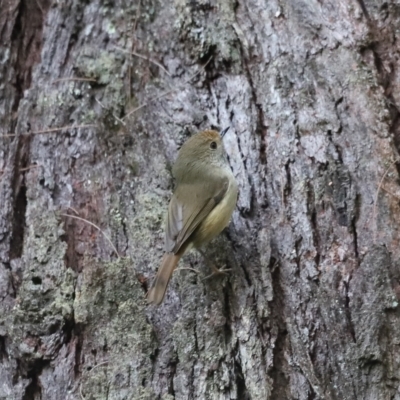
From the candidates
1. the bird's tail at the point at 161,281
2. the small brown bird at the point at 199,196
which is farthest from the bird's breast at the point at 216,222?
the bird's tail at the point at 161,281

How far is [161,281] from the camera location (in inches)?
134

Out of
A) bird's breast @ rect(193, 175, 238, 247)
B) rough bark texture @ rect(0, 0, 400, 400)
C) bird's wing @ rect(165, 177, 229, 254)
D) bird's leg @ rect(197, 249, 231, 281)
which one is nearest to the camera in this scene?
rough bark texture @ rect(0, 0, 400, 400)

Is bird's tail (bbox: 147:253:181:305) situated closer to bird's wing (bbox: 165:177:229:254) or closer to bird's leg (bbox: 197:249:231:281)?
bird's wing (bbox: 165:177:229:254)

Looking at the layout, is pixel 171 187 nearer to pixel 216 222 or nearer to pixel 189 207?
pixel 189 207

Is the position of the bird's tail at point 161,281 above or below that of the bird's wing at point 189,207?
below

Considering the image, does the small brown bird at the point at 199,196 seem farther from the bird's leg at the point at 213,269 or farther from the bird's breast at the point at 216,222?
the bird's leg at the point at 213,269

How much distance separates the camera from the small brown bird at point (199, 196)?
3697mm

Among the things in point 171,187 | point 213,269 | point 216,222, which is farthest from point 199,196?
point 213,269

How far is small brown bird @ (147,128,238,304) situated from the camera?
12.1 ft

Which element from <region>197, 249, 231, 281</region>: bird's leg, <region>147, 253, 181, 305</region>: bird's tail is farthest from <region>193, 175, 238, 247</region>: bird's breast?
<region>147, 253, 181, 305</region>: bird's tail

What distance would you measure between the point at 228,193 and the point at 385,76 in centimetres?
121

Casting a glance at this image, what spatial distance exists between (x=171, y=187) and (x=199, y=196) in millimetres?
190

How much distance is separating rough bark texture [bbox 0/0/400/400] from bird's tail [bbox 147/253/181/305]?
6.6 inches

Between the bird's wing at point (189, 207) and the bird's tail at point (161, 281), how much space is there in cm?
10
